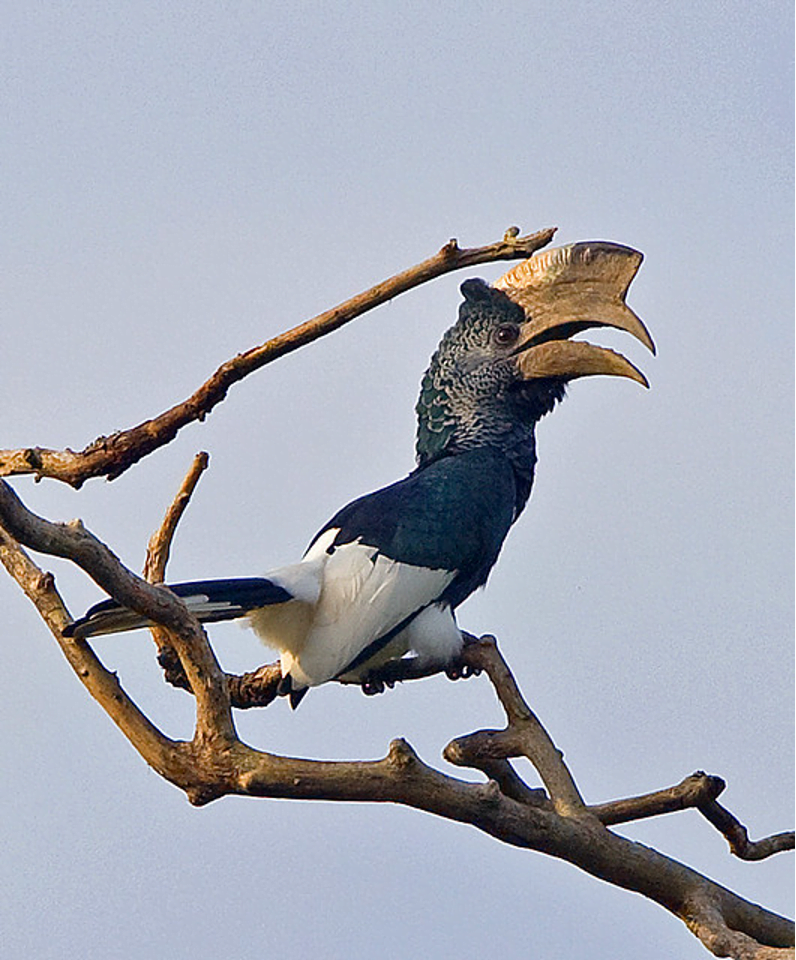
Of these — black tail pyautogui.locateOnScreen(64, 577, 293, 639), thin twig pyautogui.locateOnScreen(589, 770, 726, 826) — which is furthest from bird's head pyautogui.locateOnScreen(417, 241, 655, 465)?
thin twig pyautogui.locateOnScreen(589, 770, 726, 826)

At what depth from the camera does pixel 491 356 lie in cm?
580

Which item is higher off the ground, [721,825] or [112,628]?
[112,628]

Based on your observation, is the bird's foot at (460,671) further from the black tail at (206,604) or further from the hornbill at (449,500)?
the black tail at (206,604)

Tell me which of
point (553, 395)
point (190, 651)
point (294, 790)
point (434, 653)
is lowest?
point (294, 790)

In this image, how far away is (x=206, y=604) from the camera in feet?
13.9

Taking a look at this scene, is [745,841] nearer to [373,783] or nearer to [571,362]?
[373,783]

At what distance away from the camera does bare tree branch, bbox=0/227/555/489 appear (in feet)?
12.7

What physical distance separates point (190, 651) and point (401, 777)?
53cm

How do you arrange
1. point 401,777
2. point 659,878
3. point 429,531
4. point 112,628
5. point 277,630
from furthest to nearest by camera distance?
1. point 429,531
2. point 277,630
3. point 112,628
4. point 659,878
5. point 401,777

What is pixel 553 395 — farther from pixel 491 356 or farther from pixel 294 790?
pixel 294 790

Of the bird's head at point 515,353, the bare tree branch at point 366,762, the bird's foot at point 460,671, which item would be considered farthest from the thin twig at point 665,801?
the bird's head at point 515,353

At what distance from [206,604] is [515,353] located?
192 cm

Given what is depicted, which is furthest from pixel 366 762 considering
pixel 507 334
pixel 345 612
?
pixel 507 334

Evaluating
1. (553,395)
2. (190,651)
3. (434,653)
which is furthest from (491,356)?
(190,651)
